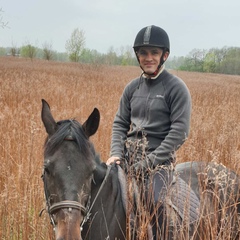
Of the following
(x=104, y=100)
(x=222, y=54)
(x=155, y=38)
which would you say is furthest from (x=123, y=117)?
(x=222, y=54)

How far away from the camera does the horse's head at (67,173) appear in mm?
1613

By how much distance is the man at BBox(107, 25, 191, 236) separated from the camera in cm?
252

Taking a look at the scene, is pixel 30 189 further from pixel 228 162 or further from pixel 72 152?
pixel 228 162

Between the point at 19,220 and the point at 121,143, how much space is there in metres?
1.25

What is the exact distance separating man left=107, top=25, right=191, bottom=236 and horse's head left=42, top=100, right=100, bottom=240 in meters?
0.66

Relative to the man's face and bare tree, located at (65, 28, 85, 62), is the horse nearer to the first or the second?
the man's face

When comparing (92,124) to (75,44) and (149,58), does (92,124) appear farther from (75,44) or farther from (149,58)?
(75,44)

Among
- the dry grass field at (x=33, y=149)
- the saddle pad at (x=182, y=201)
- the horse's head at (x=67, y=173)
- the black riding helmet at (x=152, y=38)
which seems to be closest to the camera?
the horse's head at (x=67, y=173)

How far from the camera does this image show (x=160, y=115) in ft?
8.68

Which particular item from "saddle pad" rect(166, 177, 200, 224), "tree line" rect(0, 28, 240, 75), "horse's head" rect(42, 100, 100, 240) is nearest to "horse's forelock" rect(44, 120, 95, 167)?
"horse's head" rect(42, 100, 100, 240)

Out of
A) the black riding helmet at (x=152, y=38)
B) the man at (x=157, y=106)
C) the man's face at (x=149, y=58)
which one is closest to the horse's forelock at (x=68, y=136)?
the man at (x=157, y=106)

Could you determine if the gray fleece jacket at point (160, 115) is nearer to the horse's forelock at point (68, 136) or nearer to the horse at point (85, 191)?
the horse at point (85, 191)

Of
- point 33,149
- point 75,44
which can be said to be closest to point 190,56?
point 75,44

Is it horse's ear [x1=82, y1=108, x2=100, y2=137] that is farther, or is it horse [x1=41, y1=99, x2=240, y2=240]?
horse's ear [x1=82, y1=108, x2=100, y2=137]
